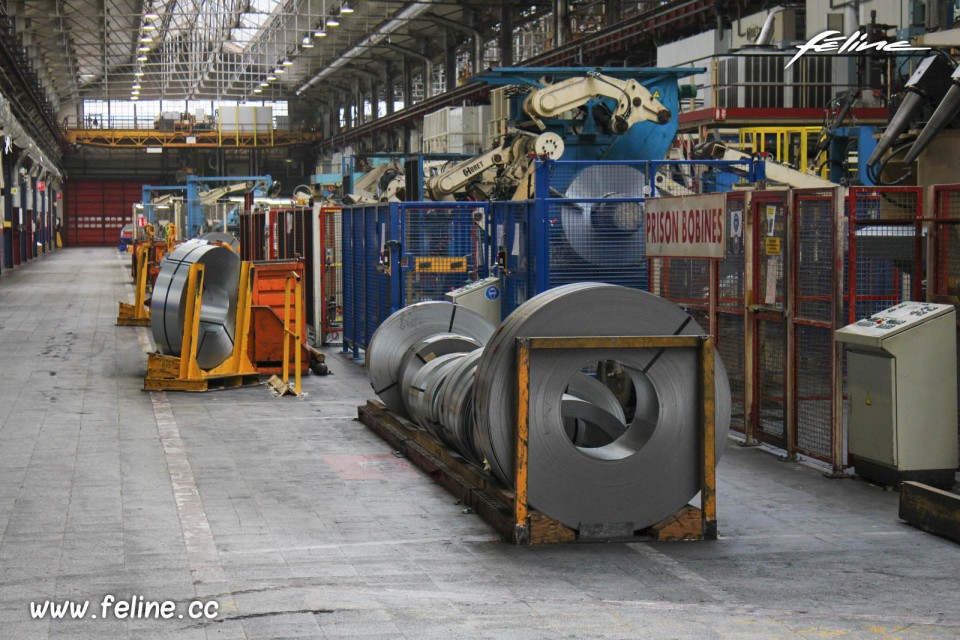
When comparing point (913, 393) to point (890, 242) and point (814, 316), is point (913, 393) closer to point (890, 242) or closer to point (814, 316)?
point (814, 316)

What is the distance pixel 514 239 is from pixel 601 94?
3.45 meters

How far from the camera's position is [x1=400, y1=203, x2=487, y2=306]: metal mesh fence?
14.3 meters

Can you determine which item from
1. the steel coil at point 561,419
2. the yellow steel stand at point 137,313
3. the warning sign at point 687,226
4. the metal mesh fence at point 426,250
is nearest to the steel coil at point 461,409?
the steel coil at point 561,419

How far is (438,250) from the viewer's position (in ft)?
47.4

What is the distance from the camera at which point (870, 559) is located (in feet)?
20.8

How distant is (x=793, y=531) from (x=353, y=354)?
10222 millimetres

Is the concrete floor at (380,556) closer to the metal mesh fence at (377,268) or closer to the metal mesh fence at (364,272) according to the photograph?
the metal mesh fence at (377,268)

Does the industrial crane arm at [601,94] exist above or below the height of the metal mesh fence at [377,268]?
above

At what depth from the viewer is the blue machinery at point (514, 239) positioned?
12.1 m

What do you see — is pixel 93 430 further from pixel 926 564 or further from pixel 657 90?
pixel 657 90

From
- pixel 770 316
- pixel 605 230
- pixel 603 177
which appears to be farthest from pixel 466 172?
pixel 770 316

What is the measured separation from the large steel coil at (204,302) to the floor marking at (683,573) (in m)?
8.23

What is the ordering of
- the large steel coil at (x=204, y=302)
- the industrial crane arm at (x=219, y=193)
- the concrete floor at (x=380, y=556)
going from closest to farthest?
the concrete floor at (x=380, y=556), the large steel coil at (x=204, y=302), the industrial crane arm at (x=219, y=193)

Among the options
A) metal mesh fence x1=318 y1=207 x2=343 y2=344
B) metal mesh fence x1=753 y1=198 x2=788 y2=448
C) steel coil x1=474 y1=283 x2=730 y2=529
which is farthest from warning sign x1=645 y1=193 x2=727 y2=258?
metal mesh fence x1=318 y1=207 x2=343 y2=344
